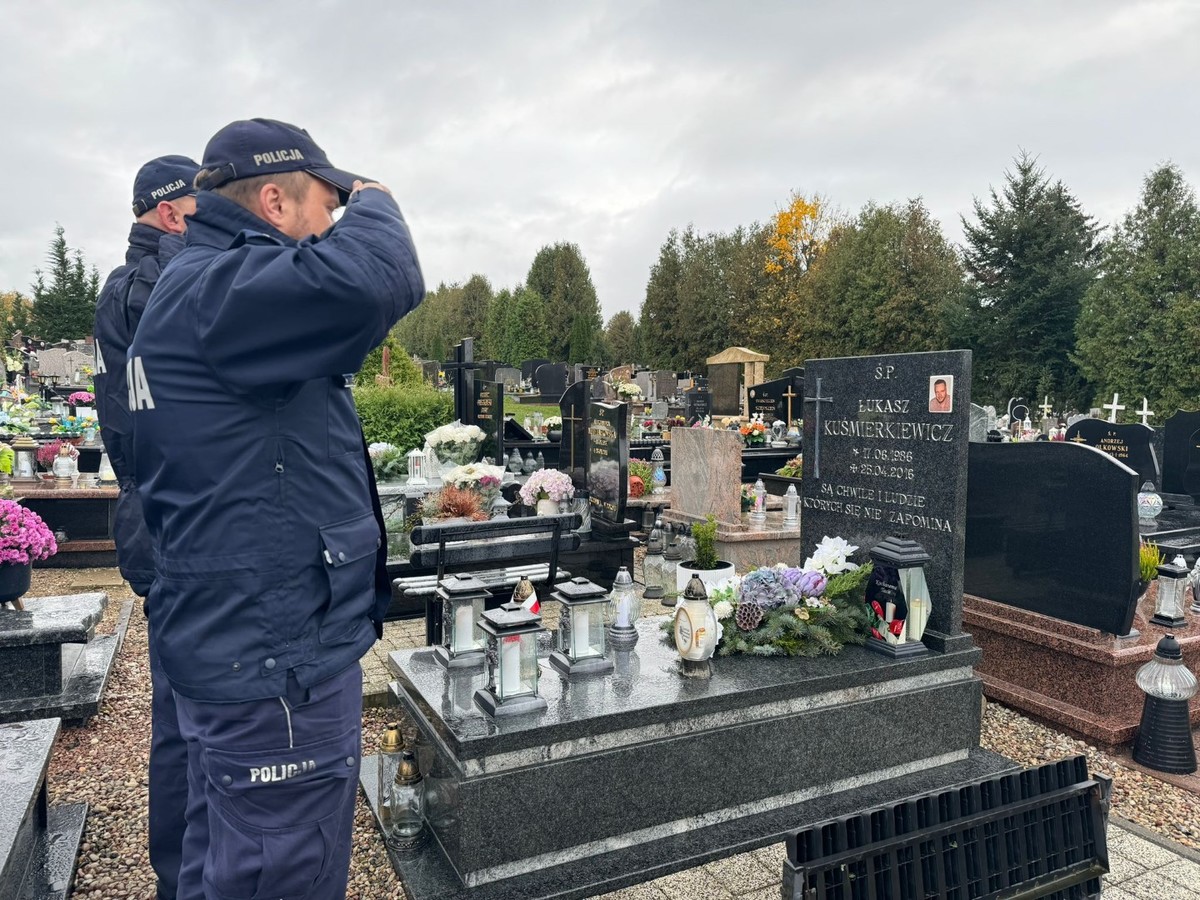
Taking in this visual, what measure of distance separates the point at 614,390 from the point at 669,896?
54.4ft

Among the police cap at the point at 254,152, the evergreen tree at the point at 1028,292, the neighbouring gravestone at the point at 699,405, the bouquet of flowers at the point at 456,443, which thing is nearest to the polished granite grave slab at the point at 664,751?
the police cap at the point at 254,152

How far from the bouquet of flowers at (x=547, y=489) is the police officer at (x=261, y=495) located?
225 inches

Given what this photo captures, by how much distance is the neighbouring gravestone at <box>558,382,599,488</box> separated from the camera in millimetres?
8820

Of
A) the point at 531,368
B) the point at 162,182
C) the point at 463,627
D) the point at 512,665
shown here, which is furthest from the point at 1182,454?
the point at 531,368

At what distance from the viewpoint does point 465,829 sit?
114 inches

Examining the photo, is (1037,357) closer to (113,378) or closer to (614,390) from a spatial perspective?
(614,390)

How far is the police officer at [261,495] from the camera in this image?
1801 mm

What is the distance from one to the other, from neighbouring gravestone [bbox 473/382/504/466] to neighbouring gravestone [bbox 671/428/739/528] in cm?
292

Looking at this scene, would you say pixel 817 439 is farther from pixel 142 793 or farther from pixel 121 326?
pixel 142 793

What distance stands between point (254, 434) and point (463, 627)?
193 cm

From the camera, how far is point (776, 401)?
57.4 feet

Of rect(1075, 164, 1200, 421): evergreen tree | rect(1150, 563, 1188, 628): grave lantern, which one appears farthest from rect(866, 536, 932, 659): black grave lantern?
rect(1075, 164, 1200, 421): evergreen tree

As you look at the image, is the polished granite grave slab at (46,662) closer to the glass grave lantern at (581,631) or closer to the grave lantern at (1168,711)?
the glass grave lantern at (581,631)

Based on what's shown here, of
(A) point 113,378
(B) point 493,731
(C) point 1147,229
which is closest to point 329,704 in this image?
(B) point 493,731
